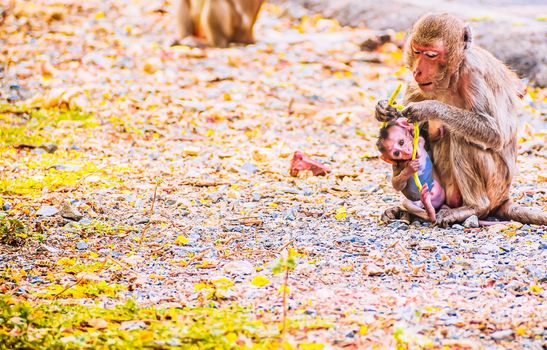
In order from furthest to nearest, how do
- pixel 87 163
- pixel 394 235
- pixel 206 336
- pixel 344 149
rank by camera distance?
pixel 344 149 → pixel 87 163 → pixel 394 235 → pixel 206 336

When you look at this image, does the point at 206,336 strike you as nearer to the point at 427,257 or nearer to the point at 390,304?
the point at 390,304

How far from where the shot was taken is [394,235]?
197 inches

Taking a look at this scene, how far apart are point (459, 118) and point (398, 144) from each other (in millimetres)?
359

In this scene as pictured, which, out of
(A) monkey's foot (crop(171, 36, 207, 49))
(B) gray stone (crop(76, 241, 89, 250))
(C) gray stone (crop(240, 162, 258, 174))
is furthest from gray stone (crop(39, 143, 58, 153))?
(A) monkey's foot (crop(171, 36, 207, 49))

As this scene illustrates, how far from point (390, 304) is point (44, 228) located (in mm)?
2261

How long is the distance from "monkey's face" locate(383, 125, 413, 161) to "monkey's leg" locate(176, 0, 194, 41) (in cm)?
723

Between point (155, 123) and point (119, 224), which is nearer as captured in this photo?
point (119, 224)

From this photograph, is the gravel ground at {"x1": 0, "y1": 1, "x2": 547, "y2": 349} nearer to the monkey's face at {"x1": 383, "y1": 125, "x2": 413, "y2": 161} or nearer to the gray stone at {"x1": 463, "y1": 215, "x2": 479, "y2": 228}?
the gray stone at {"x1": 463, "y1": 215, "x2": 479, "y2": 228}

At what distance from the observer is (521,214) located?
5.29 meters

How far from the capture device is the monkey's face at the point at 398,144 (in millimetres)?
5004

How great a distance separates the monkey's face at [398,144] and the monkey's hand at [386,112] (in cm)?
6

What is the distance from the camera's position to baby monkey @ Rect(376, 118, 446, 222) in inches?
197

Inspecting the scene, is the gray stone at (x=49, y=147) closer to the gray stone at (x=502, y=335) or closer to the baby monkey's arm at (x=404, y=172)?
the baby monkey's arm at (x=404, y=172)

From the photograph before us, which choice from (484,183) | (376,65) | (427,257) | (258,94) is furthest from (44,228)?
(376,65)
